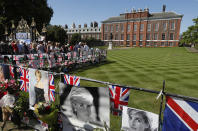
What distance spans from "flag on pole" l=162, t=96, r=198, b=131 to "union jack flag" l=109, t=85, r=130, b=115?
91cm

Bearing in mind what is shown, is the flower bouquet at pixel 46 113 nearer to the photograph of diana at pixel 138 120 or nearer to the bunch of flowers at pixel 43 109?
the bunch of flowers at pixel 43 109

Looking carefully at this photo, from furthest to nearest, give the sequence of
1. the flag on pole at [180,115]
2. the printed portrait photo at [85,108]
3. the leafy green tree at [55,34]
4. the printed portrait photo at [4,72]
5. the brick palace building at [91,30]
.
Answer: the brick palace building at [91,30] < the leafy green tree at [55,34] < the printed portrait photo at [4,72] < the printed portrait photo at [85,108] < the flag on pole at [180,115]

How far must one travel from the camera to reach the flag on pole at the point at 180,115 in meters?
2.58

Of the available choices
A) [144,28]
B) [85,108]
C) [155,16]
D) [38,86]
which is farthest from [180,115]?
[155,16]

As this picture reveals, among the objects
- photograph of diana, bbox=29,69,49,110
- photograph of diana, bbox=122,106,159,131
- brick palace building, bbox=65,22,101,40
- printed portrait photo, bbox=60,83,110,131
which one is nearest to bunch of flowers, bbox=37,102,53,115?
printed portrait photo, bbox=60,83,110,131

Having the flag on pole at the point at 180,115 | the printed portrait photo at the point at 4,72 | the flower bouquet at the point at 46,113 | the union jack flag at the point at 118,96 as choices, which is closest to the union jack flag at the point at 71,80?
the flower bouquet at the point at 46,113

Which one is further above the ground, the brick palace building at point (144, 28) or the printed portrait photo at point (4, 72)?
the brick palace building at point (144, 28)

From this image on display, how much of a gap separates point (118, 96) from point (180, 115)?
1.32 metres

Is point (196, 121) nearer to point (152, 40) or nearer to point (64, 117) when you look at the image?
point (64, 117)

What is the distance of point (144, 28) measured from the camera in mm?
76000

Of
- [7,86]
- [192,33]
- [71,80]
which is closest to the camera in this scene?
[71,80]

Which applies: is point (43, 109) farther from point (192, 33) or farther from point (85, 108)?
point (192, 33)

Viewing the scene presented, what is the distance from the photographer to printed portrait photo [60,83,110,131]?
3591 millimetres

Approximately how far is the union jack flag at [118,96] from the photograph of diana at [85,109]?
0.15 meters
